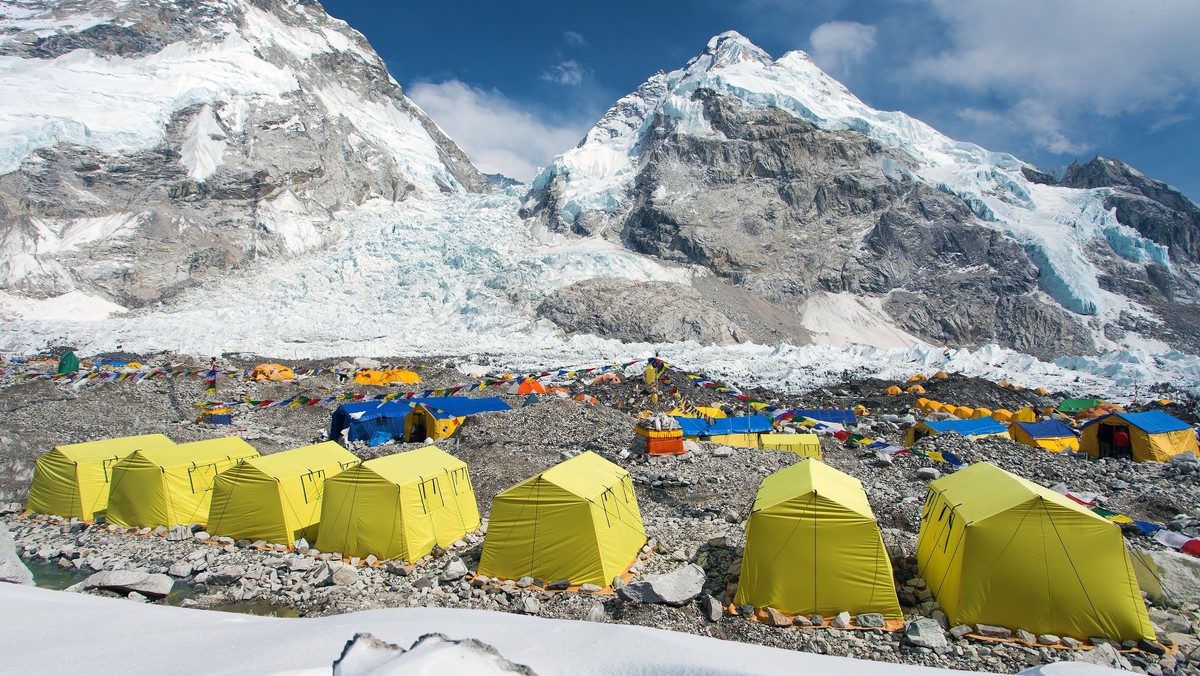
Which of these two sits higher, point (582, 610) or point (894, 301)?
point (894, 301)

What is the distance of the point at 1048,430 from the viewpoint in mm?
19484

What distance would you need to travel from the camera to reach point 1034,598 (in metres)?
6.51

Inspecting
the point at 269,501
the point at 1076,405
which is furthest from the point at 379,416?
the point at 1076,405

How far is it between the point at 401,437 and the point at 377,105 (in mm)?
101923

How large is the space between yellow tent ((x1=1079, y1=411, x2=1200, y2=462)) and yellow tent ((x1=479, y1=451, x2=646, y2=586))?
16.7m

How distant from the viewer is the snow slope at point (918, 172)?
218 ft

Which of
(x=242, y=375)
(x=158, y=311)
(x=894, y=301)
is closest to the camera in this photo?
(x=242, y=375)

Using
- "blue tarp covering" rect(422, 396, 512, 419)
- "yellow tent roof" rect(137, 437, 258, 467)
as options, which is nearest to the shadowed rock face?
"blue tarp covering" rect(422, 396, 512, 419)

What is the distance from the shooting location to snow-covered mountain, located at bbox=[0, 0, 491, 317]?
59594mm

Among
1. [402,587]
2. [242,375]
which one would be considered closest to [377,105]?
[242,375]

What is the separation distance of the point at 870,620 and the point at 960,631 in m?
0.90

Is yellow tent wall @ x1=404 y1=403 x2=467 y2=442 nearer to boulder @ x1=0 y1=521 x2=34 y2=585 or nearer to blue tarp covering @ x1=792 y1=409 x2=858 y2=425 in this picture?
boulder @ x1=0 y1=521 x2=34 y2=585

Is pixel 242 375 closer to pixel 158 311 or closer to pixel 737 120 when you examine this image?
pixel 158 311

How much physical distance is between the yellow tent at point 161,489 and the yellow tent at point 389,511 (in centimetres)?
354
